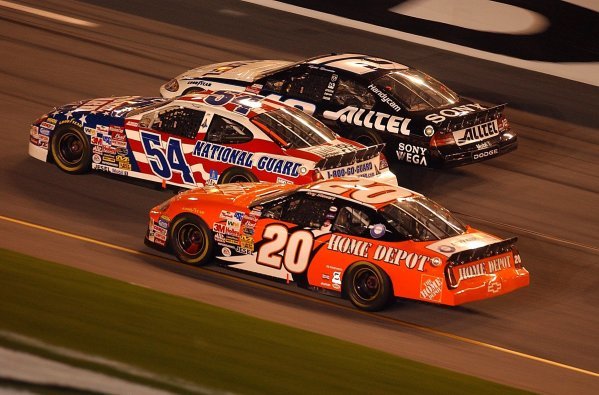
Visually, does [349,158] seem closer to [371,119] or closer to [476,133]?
[371,119]

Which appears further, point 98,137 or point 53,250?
point 98,137

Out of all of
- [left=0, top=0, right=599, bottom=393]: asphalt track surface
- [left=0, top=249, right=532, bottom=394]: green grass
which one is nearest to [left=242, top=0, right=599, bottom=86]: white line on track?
[left=0, top=0, right=599, bottom=393]: asphalt track surface

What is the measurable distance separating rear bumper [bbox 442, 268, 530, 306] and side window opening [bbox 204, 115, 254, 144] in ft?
13.7

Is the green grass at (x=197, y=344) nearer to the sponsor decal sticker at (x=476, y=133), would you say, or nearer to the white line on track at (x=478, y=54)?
the sponsor decal sticker at (x=476, y=133)

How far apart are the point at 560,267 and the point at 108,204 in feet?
18.5

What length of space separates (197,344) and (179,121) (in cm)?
665

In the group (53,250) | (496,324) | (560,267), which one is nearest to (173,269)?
(53,250)

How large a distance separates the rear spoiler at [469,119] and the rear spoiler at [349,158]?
1482 millimetres

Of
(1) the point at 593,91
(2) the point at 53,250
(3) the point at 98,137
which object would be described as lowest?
(2) the point at 53,250

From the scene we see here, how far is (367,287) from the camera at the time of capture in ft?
45.6

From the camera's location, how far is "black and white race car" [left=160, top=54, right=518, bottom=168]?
59.8 ft

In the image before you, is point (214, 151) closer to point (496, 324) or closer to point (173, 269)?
point (173, 269)

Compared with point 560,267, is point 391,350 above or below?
below

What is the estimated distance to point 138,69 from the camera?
74.8ft
